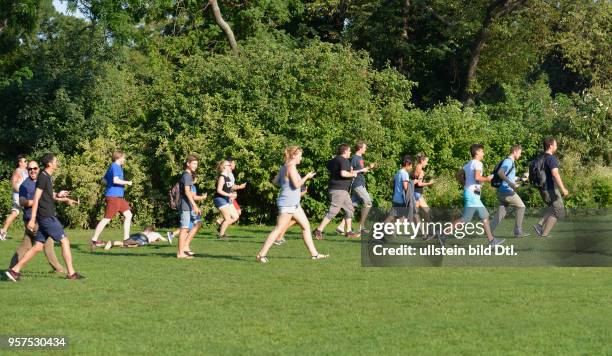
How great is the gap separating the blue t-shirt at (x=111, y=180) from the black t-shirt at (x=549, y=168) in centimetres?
744

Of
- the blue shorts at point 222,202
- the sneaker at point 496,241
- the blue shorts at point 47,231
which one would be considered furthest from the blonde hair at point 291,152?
the blue shorts at point 222,202

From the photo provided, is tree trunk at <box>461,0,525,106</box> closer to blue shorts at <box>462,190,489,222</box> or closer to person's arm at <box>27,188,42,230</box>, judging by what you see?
blue shorts at <box>462,190,489,222</box>

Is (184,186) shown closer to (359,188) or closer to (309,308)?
(359,188)

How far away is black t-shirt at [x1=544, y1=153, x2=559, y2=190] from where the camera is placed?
16.6m

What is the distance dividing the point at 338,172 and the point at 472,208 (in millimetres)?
3530

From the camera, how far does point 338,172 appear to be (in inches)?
728

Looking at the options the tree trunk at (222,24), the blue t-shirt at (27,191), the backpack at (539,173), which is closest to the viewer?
the blue t-shirt at (27,191)

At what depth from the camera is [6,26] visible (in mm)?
32281

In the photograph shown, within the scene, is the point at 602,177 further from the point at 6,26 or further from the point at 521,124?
the point at 6,26

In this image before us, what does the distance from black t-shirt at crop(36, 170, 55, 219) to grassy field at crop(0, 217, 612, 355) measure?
884 millimetres

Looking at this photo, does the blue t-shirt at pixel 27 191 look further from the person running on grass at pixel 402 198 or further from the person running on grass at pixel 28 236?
the person running on grass at pixel 402 198

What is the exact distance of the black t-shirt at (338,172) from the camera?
18453 mm

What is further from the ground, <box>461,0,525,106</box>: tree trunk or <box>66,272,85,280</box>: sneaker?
<box>461,0,525,106</box>: tree trunk

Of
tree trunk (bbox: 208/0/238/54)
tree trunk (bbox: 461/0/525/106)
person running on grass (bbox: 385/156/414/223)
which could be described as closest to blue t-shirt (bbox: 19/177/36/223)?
person running on grass (bbox: 385/156/414/223)
